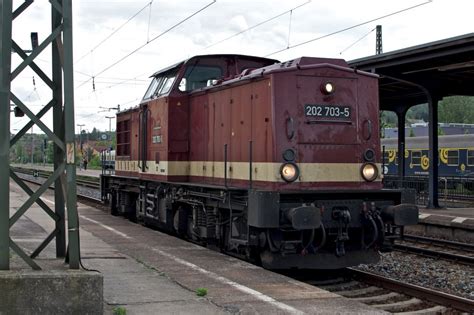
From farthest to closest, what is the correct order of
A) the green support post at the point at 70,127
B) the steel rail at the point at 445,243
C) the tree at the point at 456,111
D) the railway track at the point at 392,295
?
the tree at the point at 456,111
the steel rail at the point at 445,243
the railway track at the point at 392,295
the green support post at the point at 70,127

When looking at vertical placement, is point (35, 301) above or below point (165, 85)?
below

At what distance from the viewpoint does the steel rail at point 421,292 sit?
22.9 ft

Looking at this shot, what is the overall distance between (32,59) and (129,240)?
651 cm

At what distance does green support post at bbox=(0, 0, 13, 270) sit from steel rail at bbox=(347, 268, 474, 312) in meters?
5.26

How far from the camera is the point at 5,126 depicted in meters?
5.04

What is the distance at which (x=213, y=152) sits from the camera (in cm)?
1028

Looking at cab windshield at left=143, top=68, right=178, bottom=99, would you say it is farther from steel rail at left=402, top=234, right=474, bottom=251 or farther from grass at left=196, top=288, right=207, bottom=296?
steel rail at left=402, top=234, right=474, bottom=251

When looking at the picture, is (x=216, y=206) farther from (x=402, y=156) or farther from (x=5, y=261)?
(x=402, y=156)

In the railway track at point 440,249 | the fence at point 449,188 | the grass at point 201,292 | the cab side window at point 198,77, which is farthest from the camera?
the fence at point 449,188

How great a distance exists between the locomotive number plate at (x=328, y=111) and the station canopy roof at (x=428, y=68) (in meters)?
6.62

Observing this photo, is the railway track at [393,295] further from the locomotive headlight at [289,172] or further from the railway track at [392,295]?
the locomotive headlight at [289,172]

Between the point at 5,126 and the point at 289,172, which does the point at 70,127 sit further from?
the point at 289,172

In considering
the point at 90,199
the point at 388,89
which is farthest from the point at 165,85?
the point at 90,199

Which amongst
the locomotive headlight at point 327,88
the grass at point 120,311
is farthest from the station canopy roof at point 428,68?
the grass at point 120,311
